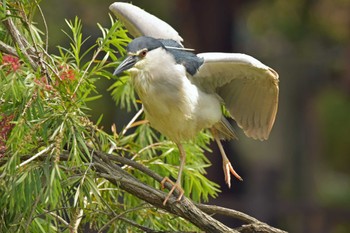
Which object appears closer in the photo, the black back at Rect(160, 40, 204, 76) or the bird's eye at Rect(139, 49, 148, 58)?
the bird's eye at Rect(139, 49, 148, 58)

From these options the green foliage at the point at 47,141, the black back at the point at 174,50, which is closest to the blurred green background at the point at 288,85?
the black back at the point at 174,50

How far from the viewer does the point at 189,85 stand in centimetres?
364

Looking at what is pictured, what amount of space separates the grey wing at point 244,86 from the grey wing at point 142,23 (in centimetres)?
20

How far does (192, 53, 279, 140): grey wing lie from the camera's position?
12.0ft

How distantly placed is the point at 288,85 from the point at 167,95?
7.44 meters

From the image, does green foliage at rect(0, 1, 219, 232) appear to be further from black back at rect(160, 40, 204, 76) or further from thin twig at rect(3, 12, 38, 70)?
black back at rect(160, 40, 204, 76)

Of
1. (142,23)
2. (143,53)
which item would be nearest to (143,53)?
(143,53)

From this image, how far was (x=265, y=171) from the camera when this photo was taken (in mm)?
11016

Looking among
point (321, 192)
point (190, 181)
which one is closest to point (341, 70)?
point (321, 192)

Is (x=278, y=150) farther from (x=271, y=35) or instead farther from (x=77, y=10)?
(x=77, y=10)

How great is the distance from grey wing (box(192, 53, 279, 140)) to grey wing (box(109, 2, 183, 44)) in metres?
0.20

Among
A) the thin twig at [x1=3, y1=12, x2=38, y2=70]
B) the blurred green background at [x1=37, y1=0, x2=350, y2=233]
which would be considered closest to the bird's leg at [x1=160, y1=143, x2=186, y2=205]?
the thin twig at [x1=3, y1=12, x2=38, y2=70]

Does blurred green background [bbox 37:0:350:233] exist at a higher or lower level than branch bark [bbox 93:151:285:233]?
lower

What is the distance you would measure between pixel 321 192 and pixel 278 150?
0.78 m
